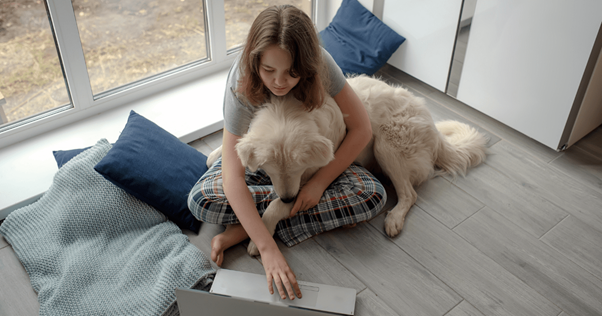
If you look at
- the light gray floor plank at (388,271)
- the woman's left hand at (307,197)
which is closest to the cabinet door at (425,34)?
the light gray floor plank at (388,271)

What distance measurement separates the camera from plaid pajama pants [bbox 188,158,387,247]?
1975mm

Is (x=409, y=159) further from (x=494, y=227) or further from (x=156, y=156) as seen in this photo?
(x=156, y=156)

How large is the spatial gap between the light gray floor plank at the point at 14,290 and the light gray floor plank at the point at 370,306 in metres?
1.18

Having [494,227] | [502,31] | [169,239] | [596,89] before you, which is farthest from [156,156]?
[596,89]

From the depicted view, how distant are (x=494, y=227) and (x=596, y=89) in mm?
903

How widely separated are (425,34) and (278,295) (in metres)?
1.88

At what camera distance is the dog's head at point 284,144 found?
1.61 meters

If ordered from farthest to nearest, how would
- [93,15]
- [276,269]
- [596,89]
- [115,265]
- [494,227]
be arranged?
[93,15]
[596,89]
[494,227]
[115,265]
[276,269]

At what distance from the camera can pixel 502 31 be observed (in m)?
2.47

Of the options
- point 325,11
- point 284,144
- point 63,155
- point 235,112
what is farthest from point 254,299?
point 325,11

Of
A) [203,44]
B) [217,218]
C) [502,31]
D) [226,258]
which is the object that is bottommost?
[226,258]

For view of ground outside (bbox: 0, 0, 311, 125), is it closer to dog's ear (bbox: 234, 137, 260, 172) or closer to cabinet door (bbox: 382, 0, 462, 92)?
cabinet door (bbox: 382, 0, 462, 92)

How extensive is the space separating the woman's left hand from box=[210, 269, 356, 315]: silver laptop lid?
0.99ft

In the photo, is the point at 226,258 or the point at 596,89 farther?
the point at 596,89
